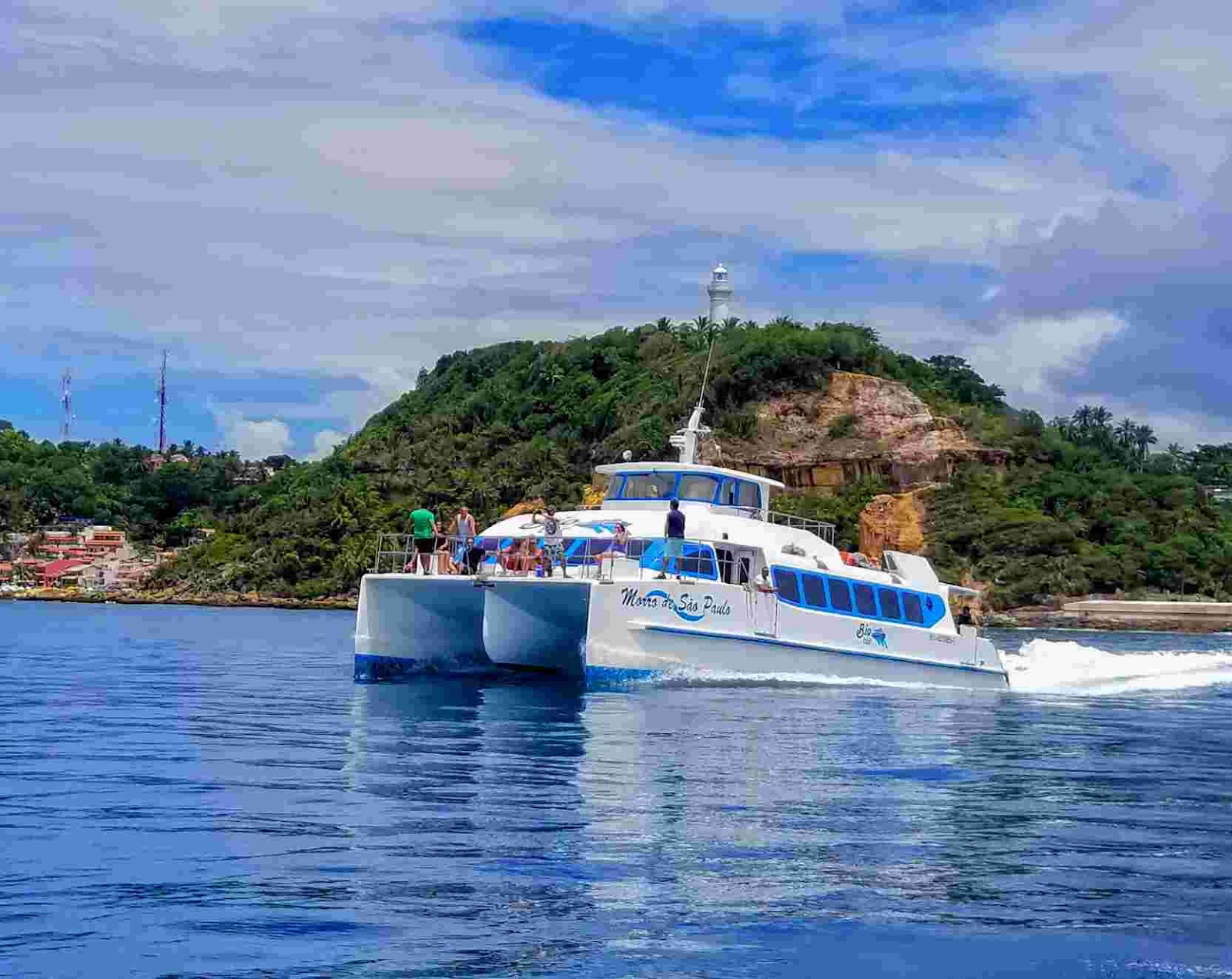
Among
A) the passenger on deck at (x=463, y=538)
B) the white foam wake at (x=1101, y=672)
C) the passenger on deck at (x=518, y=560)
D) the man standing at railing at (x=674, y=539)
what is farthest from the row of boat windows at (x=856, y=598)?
the passenger on deck at (x=463, y=538)

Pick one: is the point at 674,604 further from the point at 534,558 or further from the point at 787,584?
the point at 787,584

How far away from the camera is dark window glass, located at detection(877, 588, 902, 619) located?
28.4 m

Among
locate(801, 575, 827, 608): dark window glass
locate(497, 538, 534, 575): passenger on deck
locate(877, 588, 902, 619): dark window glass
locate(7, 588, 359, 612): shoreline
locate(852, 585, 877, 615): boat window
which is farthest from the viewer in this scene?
locate(7, 588, 359, 612): shoreline

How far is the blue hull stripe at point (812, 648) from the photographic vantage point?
2484 cm

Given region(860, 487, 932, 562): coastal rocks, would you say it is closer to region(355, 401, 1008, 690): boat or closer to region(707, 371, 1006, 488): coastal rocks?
region(707, 371, 1006, 488): coastal rocks

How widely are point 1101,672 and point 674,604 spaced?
1449 centimetres

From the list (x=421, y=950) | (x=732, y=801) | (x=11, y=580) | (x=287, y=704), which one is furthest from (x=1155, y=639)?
(x=11, y=580)

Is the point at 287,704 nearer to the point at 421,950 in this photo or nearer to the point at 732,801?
the point at 732,801

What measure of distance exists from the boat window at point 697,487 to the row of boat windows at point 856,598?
271 cm

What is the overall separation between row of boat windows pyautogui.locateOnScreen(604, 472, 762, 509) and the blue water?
246 inches

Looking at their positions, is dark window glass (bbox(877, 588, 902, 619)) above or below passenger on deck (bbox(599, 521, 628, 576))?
below

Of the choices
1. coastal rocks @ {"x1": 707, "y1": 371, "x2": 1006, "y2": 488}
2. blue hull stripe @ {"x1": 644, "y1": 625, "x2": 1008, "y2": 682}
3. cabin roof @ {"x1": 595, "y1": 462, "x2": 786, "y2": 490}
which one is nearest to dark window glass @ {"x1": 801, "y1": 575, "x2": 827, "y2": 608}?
blue hull stripe @ {"x1": 644, "y1": 625, "x2": 1008, "y2": 682}

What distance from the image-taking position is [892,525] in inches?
4072

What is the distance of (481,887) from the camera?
9844mm
